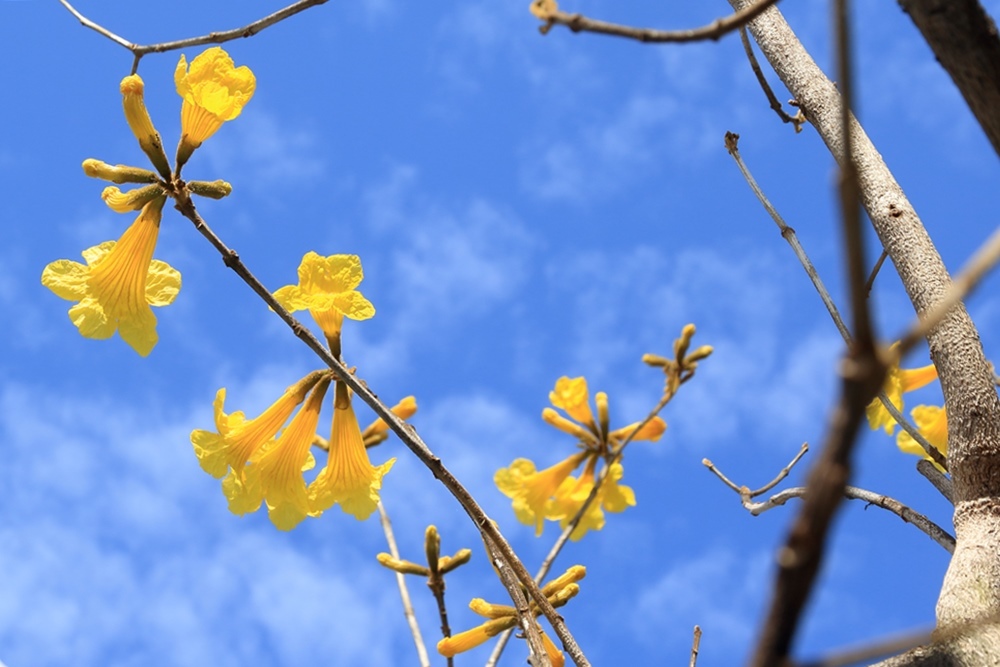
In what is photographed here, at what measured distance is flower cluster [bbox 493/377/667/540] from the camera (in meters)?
3.47

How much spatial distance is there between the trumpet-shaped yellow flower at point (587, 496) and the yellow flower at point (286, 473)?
4.36ft

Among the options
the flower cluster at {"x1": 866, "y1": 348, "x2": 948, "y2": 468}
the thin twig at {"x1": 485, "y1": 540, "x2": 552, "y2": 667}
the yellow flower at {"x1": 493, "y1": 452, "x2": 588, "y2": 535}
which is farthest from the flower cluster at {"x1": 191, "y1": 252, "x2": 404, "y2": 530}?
the flower cluster at {"x1": 866, "y1": 348, "x2": 948, "y2": 468}

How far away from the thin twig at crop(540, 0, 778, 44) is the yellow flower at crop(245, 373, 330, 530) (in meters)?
1.54

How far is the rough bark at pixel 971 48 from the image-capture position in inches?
40.1

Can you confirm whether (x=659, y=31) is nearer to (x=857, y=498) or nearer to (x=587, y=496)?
(x=857, y=498)

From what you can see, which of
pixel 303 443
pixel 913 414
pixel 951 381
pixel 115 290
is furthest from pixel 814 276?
pixel 115 290

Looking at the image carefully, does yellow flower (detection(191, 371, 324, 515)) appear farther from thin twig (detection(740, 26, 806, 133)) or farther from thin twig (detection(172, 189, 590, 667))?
thin twig (detection(740, 26, 806, 133))

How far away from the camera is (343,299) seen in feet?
7.81

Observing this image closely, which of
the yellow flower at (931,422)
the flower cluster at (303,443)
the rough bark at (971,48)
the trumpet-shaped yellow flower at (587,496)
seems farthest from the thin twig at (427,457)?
the yellow flower at (931,422)

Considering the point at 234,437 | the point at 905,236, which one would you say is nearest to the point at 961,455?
the point at 905,236

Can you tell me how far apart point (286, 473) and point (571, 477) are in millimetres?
1471

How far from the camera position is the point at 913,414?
10.3ft

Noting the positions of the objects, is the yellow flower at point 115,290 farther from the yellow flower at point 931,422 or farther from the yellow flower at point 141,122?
the yellow flower at point 931,422

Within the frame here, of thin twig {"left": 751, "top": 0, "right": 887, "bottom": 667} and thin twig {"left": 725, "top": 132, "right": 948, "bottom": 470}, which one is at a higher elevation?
thin twig {"left": 725, "top": 132, "right": 948, "bottom": 470}
